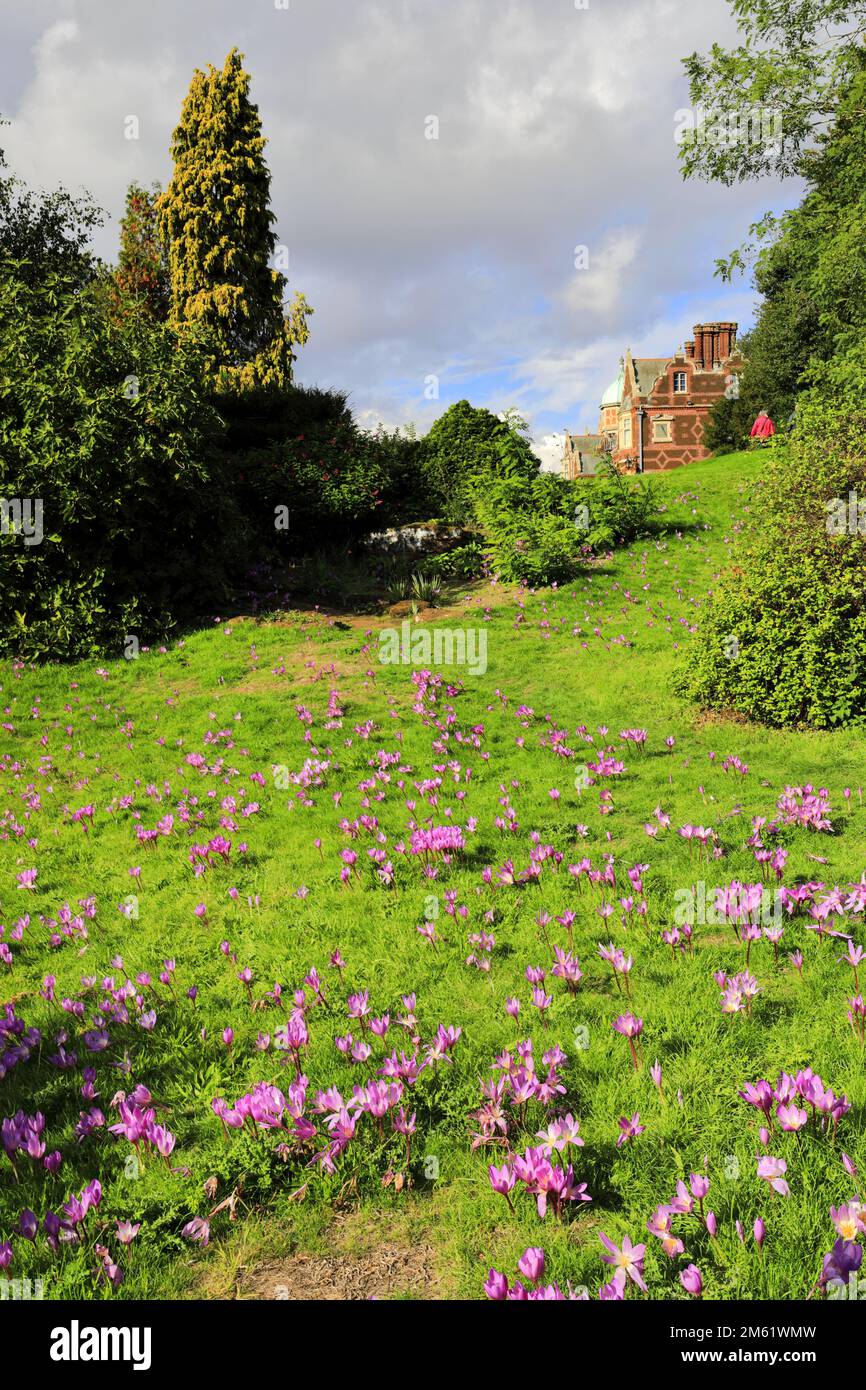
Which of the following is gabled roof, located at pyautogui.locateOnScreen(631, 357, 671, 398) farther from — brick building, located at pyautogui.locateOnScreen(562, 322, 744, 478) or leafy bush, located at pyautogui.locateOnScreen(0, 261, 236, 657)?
leafy bush, located at pyautogui.locateOnScreen(0, 261, 236, 657)

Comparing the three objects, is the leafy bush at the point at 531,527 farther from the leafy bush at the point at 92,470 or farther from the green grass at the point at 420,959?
the leafy bush at the point at 92,470

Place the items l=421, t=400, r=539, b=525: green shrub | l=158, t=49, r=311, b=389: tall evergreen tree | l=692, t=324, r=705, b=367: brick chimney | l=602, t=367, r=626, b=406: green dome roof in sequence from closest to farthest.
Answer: l=421, t=400, r=539, b=525: green shrub < l=158, t=49, r=311, b=389: tall evergreen tree < l=692, t=324, r=705, b=367: brick chimney < l=602, t=367, r=626, b=406: green dome roof

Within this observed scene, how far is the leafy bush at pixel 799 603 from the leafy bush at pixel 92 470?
10.3m

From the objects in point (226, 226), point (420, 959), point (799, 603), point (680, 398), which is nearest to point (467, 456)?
point (799, 603)

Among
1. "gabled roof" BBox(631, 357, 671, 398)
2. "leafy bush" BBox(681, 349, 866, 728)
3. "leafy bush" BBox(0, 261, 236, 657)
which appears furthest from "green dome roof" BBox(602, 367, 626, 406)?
"leafy bush" BBox(681, 349, 866, 728)

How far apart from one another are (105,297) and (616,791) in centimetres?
3769

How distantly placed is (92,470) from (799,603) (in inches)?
483

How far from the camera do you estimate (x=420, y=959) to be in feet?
17.3

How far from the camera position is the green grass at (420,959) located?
3105 millimetres

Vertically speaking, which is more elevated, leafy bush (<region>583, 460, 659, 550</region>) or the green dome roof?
the green dome roof

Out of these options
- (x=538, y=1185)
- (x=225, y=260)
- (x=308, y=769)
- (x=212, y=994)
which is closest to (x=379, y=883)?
(x=212, y=994)

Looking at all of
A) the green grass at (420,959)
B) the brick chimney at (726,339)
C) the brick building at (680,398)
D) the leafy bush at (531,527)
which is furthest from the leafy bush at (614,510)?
the brick chimney at (726,339)

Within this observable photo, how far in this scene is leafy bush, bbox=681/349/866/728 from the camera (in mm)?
8805

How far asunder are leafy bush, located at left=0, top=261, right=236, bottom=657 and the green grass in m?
2.62
